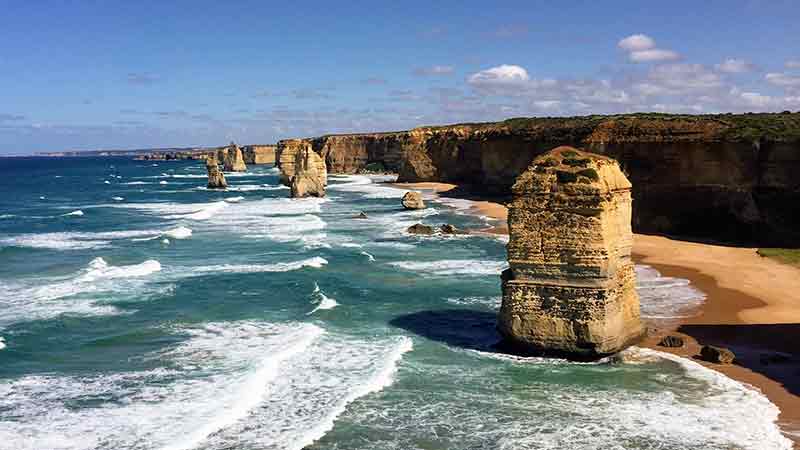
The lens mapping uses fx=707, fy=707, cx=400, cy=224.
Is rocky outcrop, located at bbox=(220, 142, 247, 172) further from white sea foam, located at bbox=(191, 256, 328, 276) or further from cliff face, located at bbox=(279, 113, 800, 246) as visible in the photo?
white sea foam, located at bbox=(191, 256, 328, 276)

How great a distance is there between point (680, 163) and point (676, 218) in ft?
11.3

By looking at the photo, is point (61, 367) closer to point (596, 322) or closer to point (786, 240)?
point (596, 322)

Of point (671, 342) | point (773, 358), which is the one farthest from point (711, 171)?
point (773, 358)

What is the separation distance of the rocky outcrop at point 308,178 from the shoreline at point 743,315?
136ft

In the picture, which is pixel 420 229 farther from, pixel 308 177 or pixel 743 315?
pixel 308 177

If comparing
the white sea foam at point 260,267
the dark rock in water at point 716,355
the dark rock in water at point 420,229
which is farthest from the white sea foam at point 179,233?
the dark rock in water at point 716,355

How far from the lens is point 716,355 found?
63.4 feet

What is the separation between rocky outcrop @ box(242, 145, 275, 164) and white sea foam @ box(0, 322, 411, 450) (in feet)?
552

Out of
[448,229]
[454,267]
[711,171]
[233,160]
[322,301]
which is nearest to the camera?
[322,301]

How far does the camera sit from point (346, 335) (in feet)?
74.8

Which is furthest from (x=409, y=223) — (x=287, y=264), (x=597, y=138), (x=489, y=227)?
(x=287, y=264)

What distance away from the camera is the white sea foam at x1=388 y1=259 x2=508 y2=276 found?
32406 millimetres

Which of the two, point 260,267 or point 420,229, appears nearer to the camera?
point 260,267

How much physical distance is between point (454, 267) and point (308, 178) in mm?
42921
